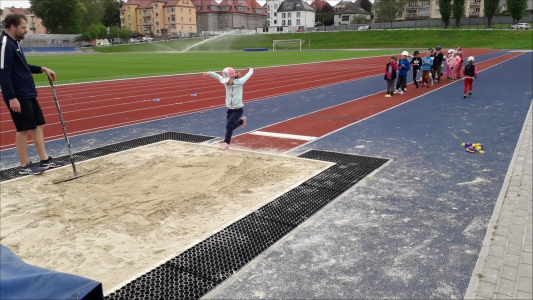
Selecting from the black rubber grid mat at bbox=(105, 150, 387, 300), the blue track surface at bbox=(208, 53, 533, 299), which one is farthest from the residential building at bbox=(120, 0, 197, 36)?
the black rubber grid mat at bbox=(105, 150, 387, 300)

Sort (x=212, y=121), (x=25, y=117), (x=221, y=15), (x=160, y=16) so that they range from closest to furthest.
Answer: (x=25, y=117) < (x=212, y=121) < (x=160, y=16) < (x=221, y=15)

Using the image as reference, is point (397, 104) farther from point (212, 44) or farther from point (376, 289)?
point (212, 44)

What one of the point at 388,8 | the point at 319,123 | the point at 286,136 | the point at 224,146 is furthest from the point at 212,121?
the point at 388,8

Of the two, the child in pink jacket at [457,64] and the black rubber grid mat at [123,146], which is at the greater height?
the child in pink jacket at [457,64]

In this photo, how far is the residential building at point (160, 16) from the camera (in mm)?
105438

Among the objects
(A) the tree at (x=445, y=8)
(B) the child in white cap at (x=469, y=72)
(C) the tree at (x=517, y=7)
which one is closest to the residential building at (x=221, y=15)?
(A) the tree at (x=445, y=8)

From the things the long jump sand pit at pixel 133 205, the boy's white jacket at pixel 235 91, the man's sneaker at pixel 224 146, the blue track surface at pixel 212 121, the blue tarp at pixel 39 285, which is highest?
the boy's white jacket at pixel 235 91

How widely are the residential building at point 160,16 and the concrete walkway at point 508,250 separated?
10391 centimetres

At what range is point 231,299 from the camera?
3307 millimetres

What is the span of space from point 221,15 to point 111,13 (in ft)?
98.0

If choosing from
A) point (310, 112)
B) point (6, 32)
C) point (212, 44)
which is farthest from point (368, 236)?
point (212, 44)

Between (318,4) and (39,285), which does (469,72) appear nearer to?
(39,285)

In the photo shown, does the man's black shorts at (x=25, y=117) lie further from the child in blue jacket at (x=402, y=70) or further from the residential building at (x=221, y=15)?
Answer: the residential building at (x=221, y=15)

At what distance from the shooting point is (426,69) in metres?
17.1
